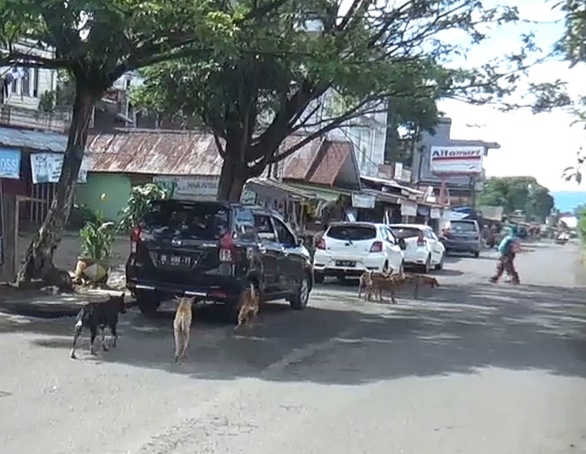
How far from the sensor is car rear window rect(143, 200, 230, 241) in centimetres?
1419

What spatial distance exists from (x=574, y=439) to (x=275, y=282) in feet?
27.4

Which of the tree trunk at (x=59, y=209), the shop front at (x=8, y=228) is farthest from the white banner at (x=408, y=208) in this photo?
the tree trunk at (x=59, y=209)

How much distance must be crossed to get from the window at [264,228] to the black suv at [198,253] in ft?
0.12

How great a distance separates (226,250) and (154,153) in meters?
20.8

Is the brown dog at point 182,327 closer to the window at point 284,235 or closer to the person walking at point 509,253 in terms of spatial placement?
the window at point 284,235

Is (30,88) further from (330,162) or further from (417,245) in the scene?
(417,245)

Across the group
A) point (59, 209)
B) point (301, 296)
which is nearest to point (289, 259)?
point (301, 296)

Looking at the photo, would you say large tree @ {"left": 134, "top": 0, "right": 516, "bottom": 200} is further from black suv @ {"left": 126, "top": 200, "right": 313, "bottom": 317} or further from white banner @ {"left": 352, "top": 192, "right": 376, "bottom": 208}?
white banner @ {"left": 352, "top": 192, "right": 376, "bottom": 208}

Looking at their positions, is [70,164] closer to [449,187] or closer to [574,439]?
[574,439]

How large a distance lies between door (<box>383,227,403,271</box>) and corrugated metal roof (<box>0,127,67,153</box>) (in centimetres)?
824

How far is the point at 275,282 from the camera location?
15.8m

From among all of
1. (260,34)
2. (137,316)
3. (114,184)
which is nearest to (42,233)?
(137,316)

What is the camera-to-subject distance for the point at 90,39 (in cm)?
1307

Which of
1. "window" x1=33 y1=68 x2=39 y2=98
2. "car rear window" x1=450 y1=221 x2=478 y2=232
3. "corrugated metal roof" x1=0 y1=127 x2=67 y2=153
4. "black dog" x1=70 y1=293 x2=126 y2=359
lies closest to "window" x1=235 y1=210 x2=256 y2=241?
"black dog" x1=70 y1=293 x2=126 y2=359
